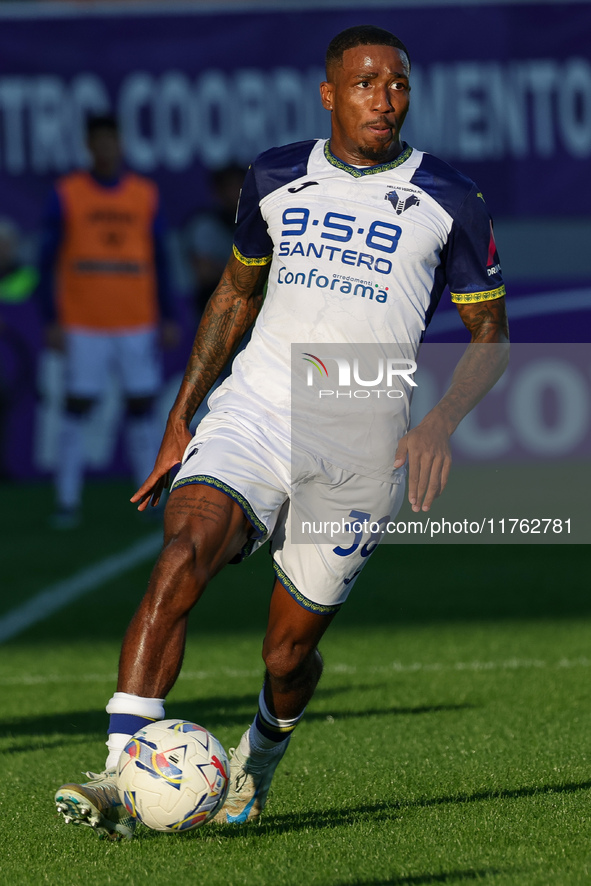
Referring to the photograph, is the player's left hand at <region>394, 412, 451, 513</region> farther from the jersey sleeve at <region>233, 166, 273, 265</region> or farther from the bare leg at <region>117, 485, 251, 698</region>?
the jersey sleeve at <region>233, 166, 273, 265</region>

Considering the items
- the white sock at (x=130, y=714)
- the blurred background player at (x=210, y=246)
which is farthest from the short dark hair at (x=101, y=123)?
the white sock at (x=130, y=714)

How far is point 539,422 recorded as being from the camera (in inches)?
492

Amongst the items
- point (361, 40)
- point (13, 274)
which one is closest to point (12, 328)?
point (13, 274)

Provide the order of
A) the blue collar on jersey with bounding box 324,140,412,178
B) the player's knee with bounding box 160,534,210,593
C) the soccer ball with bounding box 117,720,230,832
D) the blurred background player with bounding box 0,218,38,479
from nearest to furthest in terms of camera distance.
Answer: the soccer ball with bounding box 117,720,230,832, the player's knee with bounding box 160,534,210,593, the blue collar on jersey with bounding box 324,140,412,178, the blurred background player with bounding box 0,218,38,479

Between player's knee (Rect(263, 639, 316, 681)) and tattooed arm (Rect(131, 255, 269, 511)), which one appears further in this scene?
tattooed arm (Rect(131, 255, 269, 511))

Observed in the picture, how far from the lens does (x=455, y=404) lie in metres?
3.77

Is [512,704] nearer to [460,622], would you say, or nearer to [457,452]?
[460,622]

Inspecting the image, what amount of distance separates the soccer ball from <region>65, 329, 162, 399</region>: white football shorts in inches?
315

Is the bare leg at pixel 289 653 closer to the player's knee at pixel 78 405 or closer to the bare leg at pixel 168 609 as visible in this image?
the bare leg at pixel 168 609

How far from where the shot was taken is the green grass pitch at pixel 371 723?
135 inches

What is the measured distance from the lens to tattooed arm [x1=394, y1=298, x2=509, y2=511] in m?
3.59

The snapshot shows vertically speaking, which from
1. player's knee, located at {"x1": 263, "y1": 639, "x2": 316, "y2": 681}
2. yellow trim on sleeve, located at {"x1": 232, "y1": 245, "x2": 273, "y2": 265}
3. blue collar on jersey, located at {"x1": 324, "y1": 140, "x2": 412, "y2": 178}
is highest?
blue collar on jersey, located at {"x1": 324, "y1": 140, "x2": 412, "y2": 178}

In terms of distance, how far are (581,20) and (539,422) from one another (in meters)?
3.62

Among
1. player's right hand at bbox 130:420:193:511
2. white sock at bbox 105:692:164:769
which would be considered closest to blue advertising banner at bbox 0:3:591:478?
player's right hand at bbox 130:420:193:511
